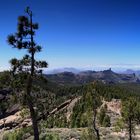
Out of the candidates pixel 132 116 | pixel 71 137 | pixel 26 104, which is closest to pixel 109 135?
pixel 132 116

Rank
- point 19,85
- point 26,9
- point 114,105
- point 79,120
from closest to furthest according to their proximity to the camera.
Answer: point 26,9 → point 19,85 → point 79,120 → point 114,105

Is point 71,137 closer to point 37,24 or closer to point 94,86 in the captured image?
point 94,86

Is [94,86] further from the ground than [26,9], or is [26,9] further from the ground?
[26,9]

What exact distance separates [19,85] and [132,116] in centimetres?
2824

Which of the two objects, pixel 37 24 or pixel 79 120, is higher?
pixel 37 24

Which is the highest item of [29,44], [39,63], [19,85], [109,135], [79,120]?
[29,44]

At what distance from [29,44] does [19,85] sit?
4586 millimetres

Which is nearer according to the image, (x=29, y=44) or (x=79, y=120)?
(x=29, y=44)

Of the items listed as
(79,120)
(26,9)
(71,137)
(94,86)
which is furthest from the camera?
(79,120)

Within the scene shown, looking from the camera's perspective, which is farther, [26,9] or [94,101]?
[94,101]

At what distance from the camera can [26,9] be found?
28.8 meters

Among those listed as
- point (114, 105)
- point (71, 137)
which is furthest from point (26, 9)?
point (114, 105)

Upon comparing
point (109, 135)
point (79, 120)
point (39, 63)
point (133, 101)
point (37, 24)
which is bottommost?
point (79, 120)

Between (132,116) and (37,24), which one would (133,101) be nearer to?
(132,116)
